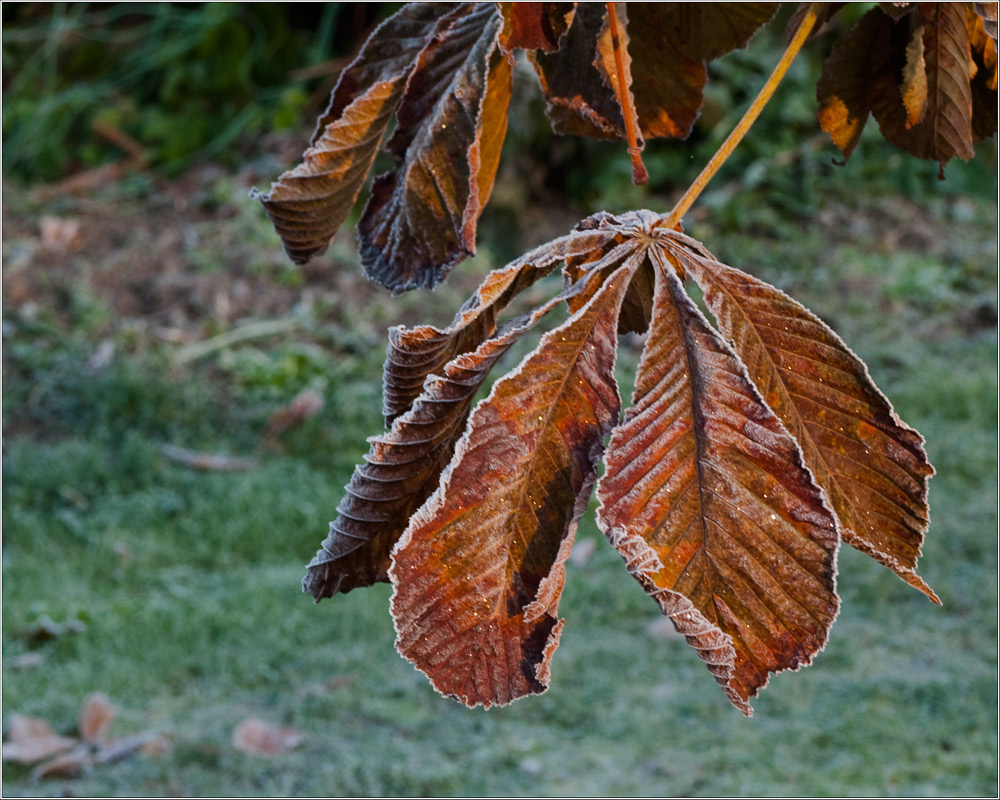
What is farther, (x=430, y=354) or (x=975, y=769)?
(x=975, y=769)

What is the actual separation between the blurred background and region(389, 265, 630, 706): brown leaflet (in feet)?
5.17

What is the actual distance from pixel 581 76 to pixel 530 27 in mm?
113

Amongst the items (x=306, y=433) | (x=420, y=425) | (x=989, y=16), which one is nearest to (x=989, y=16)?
(x=989, y=16)

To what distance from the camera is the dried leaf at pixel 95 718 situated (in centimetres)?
221

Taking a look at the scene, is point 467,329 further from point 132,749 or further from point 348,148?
point 132,749

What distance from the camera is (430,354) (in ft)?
2.06

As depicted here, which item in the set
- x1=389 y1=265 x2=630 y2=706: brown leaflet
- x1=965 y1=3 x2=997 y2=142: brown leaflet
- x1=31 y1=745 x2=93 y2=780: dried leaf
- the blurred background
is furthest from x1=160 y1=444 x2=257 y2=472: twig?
x1=389 y1=265 x2=630 y2=706: brown leaflet

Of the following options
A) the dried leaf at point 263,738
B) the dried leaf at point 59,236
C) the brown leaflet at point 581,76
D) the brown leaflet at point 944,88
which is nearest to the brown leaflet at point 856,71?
the brown leaflet at point 944,88

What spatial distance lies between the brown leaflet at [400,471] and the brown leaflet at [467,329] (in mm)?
19

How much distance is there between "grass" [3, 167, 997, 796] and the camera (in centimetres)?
212

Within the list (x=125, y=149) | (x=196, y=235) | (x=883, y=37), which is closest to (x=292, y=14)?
(x=125, y=149)

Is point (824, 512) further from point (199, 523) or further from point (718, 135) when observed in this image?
point (718, 135)

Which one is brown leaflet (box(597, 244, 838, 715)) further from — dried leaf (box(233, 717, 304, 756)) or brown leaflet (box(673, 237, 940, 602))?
dried leaf (box(233, 717, 304, 756))

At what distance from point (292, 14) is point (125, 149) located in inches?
37.5
